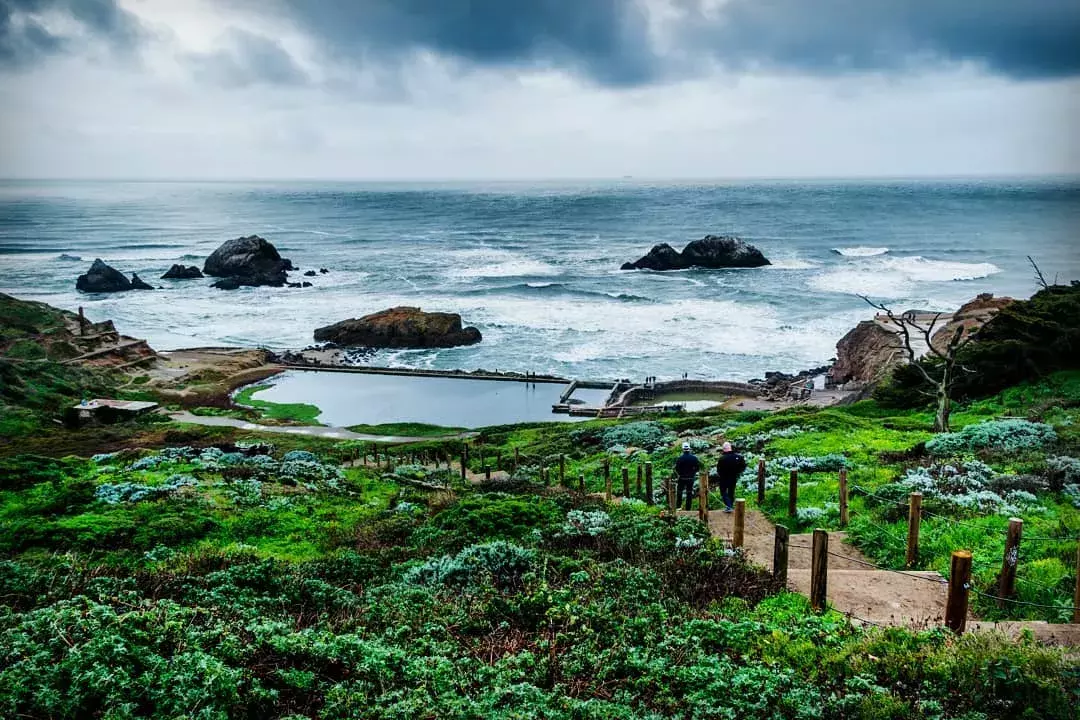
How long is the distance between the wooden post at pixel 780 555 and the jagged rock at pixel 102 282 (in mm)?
88146

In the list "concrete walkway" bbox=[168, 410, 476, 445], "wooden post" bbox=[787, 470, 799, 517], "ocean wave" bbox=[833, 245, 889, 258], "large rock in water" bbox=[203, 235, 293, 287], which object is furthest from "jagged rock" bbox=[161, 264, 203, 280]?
"wooden post" bbox=[787, 470, 799, 517]

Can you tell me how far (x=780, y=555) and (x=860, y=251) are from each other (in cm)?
11123

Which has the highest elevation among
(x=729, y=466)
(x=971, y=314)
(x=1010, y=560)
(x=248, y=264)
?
(x=248, y=264)

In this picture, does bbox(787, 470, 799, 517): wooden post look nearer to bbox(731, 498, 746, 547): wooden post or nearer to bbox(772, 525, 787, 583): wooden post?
bbox(731, 498, 746, 547): wooden post

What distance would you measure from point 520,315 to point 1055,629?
61.7 metres

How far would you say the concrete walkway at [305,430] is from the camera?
117 feet

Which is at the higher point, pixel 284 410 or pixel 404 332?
pixel 404 332

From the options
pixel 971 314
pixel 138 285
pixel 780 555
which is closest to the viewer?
pixel 780 555

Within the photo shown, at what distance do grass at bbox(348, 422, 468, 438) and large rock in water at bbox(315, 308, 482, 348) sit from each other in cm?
1995

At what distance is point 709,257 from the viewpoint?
9112 cm

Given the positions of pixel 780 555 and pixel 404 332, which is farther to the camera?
pixel 404 332

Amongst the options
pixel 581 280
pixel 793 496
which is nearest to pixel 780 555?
pixel 793 496

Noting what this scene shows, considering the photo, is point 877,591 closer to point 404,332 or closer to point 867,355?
point 867,355

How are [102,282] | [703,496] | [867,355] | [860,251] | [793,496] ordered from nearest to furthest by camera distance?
[703,496]
[793,496]
[867,355]
[102,282]
[860,251]
